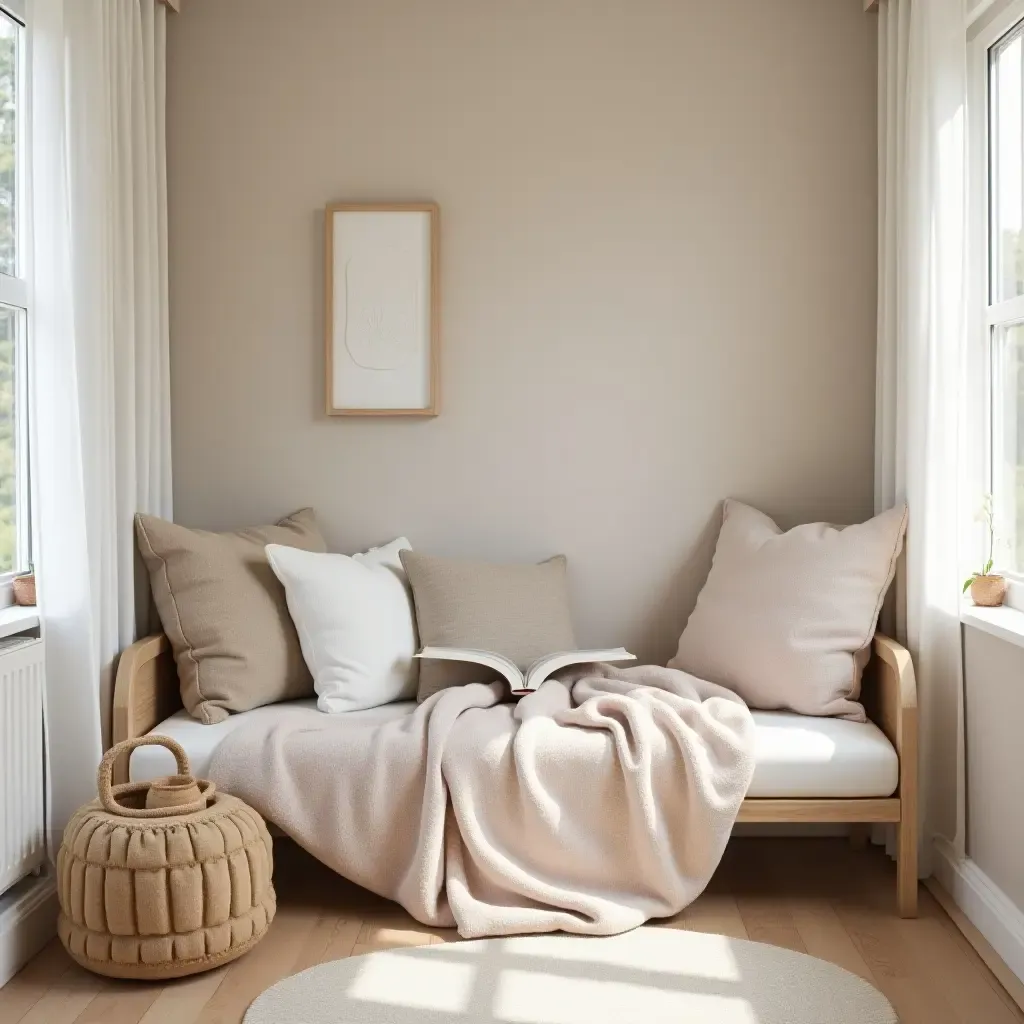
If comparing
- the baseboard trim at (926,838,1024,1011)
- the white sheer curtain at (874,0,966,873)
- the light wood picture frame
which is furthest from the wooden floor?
the light wood picture frame

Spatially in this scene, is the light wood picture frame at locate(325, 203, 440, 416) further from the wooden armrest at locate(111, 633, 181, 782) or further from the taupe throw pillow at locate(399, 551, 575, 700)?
the wooden armrest at locate(111, 633, 181, 782)

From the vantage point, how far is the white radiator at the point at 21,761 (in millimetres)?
2371

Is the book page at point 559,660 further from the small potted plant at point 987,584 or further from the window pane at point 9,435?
the window pane at point 9,435

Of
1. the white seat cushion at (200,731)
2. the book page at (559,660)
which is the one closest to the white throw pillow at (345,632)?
the white seat cushion at (200,731)

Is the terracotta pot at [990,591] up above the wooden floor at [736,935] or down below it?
above

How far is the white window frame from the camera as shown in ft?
9.28

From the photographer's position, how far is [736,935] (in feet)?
8.47

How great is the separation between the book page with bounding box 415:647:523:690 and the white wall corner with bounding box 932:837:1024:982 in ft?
3.76

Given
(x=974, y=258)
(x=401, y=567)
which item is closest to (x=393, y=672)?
(x=401, y=567)

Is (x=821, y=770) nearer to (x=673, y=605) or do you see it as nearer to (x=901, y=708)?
(x=901, y=708)

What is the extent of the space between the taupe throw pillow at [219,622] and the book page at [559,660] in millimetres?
611

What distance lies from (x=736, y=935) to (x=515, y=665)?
0.88m

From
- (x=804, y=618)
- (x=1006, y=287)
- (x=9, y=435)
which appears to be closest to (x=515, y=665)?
(x=804, y=618)

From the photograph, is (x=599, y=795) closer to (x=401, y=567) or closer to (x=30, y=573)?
(x=401, y=567)
